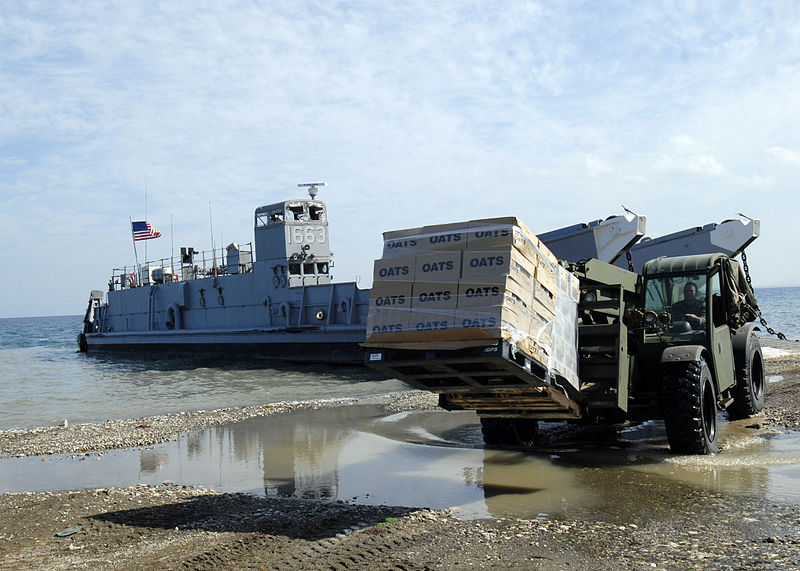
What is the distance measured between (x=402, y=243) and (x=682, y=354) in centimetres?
363

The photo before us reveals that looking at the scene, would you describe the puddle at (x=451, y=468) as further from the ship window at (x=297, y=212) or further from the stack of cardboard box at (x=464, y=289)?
the ship window at (x=297, y=212)

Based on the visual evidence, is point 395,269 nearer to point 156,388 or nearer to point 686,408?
point 686,408

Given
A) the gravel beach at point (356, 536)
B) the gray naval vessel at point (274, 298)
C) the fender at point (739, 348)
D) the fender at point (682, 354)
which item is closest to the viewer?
the gravel beach at point (356, 536)

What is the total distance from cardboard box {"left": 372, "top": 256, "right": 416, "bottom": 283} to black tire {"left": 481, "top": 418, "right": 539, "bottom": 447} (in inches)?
137

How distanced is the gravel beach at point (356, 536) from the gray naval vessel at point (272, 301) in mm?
18400

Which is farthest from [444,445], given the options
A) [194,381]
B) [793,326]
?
[793,326]

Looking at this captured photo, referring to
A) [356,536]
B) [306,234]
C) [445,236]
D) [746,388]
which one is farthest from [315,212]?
[356,536]

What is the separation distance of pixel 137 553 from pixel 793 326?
41403mm

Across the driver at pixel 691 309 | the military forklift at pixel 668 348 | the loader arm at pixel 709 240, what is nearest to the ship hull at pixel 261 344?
the loader arm at pixel 709 240

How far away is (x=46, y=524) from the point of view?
264 inches

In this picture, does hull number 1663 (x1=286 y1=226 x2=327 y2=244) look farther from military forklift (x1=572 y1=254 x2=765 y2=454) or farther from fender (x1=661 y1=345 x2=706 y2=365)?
fender (x1=661 y1=345 x2=706 y2=365)

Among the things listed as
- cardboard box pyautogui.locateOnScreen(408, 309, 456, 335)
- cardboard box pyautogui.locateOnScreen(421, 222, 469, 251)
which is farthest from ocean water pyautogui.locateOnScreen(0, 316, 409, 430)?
cardboard box pyautogui.locateOnScreen(421, 222, 469, 251)

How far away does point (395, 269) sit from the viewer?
6562mm

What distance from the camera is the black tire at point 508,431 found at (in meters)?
9.34
